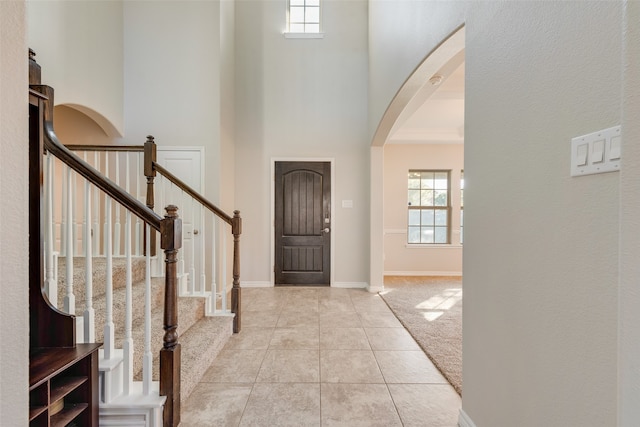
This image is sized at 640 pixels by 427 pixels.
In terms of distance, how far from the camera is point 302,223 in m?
4.96

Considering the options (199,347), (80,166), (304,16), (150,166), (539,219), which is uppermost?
(304,16)

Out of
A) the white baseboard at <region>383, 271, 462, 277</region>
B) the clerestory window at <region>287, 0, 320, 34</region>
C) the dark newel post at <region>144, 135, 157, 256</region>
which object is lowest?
the white baseboard at <region>383, 271, 462, 277</region>

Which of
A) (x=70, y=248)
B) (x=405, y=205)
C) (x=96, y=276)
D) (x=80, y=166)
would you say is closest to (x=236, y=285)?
(x=96, y=276)

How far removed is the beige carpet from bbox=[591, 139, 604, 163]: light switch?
176 cm

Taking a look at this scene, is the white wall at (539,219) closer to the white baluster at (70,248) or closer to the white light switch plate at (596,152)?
the white light switch plate at (596,152)

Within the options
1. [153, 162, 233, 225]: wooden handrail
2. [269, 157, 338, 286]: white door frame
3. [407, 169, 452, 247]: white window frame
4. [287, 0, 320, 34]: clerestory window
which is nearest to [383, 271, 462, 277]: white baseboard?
[407, 169, 452, 247]: white window frame

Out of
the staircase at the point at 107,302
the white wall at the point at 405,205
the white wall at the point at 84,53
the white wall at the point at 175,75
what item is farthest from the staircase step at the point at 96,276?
the white wall at the point at 405,205

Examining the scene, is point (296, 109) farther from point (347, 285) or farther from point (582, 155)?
point (582, 155)

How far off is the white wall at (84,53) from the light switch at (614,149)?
13.5 ft

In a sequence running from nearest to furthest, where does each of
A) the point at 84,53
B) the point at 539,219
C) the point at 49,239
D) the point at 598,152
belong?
the point at 598,152 → the point at 539,219 → the point at 49,239 → the point at 84,53

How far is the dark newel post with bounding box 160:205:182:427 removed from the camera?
1622mm

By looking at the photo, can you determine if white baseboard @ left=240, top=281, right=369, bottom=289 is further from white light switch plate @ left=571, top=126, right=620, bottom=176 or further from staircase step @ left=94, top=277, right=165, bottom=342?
white light switch plate @ left=571, top=126, right=620, bottom=176

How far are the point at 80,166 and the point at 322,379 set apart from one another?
6.46ft
